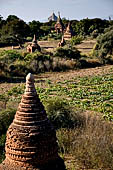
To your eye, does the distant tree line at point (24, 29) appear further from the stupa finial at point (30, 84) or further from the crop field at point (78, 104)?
the stupa finial at point (30, 84)

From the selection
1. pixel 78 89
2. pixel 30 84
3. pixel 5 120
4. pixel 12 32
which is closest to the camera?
pixel 30 84

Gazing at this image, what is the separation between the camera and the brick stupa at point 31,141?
571 cm

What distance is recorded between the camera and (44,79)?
28.0 m

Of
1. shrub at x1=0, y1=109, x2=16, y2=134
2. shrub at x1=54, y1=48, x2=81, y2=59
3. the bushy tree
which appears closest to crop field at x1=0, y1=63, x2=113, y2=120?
shrub at x1=0, y1=109, x2=16, y2=134

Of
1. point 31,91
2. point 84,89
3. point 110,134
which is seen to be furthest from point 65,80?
point 31,91

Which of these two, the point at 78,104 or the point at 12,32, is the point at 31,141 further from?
the point at 12,32

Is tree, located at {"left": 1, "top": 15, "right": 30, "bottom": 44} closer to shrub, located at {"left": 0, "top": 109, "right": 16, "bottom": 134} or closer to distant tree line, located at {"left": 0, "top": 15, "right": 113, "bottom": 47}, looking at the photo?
distant tree line, located at {"left": 0, "top": 15, "right": 113, "bottom": 47}

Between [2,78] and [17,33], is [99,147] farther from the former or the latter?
[17,33]

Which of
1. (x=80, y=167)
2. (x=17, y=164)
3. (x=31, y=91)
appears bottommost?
(x=80, y=167)

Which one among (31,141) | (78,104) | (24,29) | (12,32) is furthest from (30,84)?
(24,29)

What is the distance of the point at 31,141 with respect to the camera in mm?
5703

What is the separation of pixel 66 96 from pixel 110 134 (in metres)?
9.57

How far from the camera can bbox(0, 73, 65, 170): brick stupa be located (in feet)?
18.7

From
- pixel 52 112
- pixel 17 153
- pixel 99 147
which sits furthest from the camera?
pixel 52 112
